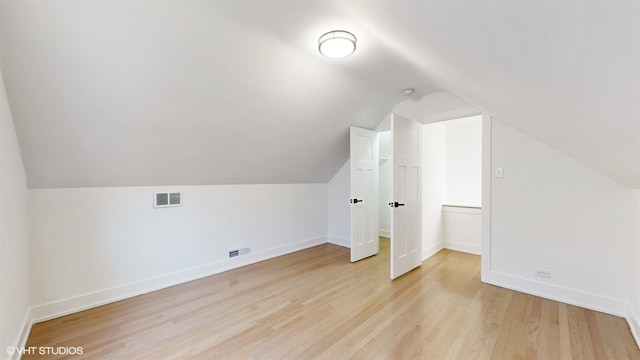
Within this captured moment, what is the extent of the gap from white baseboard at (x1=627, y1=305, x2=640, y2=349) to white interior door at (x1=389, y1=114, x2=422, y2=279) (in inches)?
72.3

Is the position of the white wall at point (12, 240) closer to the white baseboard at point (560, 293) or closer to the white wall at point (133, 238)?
the white wall at point (133, 238)

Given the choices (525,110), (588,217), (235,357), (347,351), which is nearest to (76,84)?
(235,357)

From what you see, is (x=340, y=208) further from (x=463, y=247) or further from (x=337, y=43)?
(x=337, y=43)

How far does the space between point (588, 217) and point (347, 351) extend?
254 centimetres

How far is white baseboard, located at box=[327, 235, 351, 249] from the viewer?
4.49 metres

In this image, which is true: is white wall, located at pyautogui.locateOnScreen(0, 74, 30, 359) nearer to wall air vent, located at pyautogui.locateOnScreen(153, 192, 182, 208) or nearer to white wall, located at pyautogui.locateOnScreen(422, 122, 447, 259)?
wall air vent, located at pyautogui.locateOnScreen(153, 192, 182, 208)

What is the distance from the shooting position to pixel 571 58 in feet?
2.78

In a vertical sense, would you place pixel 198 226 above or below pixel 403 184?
below

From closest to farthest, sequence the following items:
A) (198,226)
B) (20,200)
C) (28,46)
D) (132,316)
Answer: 1. (28,46)
2. (20,200)
3. (132,316)
4. (198,226)

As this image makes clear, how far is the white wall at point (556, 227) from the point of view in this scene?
7.60 feet

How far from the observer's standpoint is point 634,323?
6.56 feet

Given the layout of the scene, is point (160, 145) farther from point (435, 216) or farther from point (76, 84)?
point (435, 216)

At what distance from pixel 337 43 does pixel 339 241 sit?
3.41 metres

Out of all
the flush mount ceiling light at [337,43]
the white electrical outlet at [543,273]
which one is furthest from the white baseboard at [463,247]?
the flush mount ceiling light at [337,43]
